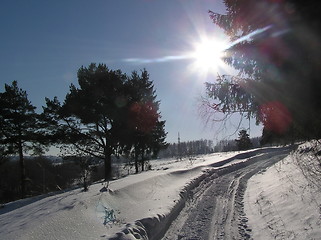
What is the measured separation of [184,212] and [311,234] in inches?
157

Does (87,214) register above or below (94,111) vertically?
below

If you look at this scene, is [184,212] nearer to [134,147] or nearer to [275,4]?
[275,4]

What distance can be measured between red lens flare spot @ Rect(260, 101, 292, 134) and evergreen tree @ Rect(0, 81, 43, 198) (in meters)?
20.0

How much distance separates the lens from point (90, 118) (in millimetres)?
20672

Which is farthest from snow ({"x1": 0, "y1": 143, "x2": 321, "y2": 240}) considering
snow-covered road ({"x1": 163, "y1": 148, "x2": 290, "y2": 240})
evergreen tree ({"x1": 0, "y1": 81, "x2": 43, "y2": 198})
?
evergreen tree ({"x1": 0, "y1": 81, "x2": 43, "y2": 198})

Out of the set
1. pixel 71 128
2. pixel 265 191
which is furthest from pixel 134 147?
pixel 265 191

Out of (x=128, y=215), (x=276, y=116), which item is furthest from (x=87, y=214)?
(x=276, y=116)

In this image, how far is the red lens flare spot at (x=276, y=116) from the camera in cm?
580

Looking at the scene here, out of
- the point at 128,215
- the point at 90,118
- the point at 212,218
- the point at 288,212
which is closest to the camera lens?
the point at 288,212

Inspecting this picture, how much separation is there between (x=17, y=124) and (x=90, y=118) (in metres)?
7.19

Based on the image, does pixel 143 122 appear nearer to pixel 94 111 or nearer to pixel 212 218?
pixel 94 111

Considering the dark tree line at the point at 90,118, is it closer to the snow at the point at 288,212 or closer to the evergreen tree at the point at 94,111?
the evergreen tree at the point at 94,111

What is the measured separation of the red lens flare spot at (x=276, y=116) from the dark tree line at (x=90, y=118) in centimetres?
1485

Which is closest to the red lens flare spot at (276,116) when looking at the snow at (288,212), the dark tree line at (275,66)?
the dark tree line at (275,66)
